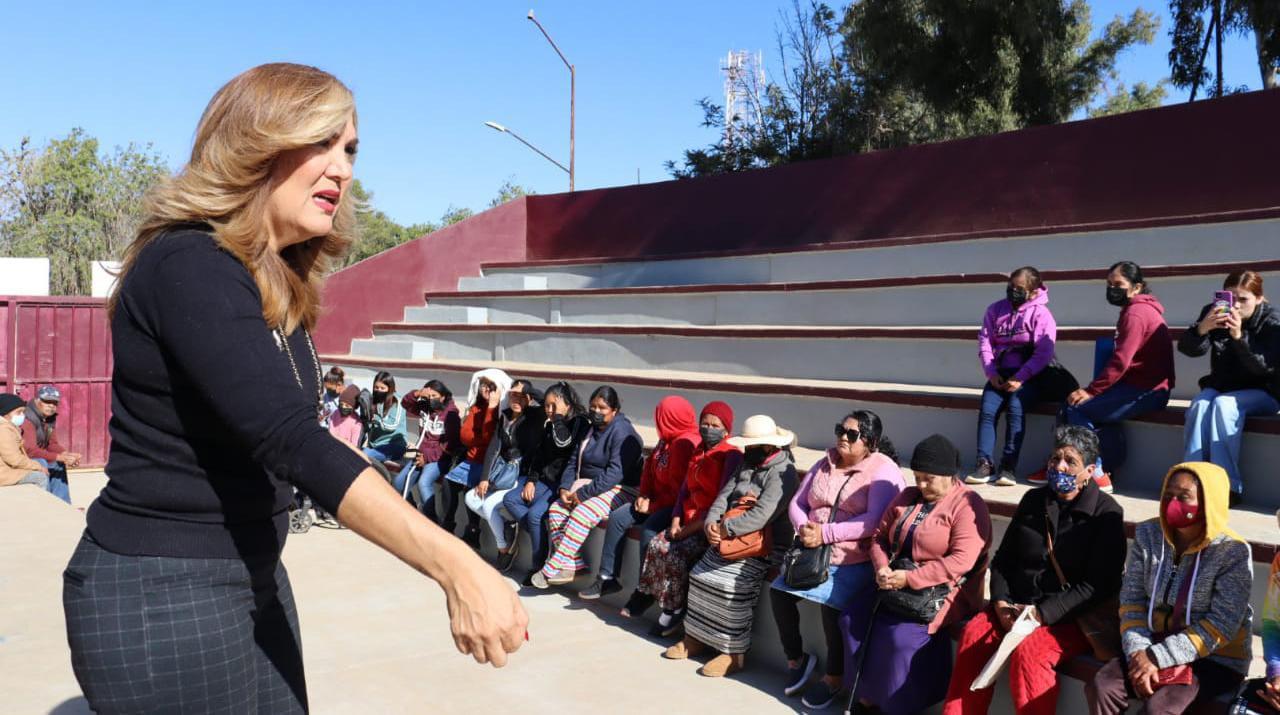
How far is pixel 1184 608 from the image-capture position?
366cm

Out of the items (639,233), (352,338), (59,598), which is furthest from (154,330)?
(352,338)

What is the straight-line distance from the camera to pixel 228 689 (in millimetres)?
1403

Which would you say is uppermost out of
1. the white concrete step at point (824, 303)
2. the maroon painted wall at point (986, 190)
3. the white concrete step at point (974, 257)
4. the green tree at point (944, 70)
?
the green tree at point (944, 70)

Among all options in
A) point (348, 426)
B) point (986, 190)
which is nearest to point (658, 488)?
point (348, 426)

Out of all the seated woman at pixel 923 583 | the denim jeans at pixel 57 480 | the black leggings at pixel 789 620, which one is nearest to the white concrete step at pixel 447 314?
the denim jeans at pixel 57 480

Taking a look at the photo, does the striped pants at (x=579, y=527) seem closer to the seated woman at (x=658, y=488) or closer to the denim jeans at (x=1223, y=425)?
the seated woman at (x=658, y=488)

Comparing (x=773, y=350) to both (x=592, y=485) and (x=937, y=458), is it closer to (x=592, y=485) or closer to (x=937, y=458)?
(x=592, y=485)

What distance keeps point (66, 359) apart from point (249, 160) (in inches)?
491

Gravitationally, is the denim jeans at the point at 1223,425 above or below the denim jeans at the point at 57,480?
above

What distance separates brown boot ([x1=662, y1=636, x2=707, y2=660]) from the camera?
544 cm

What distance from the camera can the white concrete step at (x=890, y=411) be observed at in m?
5.08

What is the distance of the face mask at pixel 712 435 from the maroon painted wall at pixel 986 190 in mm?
3589

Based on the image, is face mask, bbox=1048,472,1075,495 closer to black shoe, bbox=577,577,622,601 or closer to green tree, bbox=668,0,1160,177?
black shoe, bbox=577,577,622,601

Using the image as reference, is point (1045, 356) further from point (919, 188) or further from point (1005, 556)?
point (919, 188)
